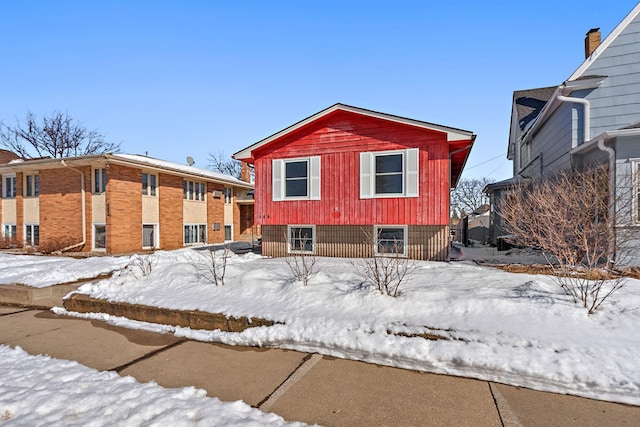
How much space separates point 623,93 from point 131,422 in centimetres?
1322

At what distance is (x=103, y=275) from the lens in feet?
27.5

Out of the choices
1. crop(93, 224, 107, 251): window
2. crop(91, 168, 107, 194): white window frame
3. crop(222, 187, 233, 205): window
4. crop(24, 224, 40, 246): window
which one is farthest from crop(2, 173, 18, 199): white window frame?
crop(222, 187, 233, 205): window

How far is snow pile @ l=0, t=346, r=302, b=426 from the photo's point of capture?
8.77ft

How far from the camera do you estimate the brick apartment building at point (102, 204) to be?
1466 cm

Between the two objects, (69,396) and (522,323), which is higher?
(522,323)

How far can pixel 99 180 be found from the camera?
1502 cm

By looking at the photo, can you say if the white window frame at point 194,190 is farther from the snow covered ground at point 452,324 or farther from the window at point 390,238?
the window at point 390,238

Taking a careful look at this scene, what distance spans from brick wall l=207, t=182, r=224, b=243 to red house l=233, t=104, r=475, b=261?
999 centimetres

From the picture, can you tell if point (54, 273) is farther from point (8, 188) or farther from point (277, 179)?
point (8, 188)

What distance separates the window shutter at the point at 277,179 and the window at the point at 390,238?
3551mm

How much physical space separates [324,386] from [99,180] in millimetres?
16326

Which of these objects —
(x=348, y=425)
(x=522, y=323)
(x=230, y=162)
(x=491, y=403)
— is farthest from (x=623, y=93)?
(x=230, y=162)

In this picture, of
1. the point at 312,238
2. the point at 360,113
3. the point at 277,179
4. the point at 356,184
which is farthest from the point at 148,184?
the point at 360,113

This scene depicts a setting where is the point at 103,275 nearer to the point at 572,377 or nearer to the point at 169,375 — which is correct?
the point at 169,375
